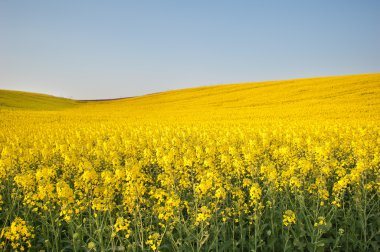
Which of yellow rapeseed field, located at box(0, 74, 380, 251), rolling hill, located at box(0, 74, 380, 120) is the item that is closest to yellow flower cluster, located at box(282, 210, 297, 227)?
yellow rapeseed field, located at box(0, 74, 380, 251)

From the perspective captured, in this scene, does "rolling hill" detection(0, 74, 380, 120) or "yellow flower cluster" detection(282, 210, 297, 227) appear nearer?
"yellow flower cluster" detection(282, 210, 297, 227)

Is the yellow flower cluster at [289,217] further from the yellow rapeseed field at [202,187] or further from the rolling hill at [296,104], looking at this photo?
the rolling hill at [296,104]

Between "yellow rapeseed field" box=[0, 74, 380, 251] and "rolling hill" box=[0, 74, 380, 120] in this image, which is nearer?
"yellow rapeseed field" box=[0, 74, 380, 251]

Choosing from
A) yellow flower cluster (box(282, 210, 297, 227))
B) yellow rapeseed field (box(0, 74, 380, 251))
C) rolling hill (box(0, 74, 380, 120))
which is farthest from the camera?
rolling hill (box(0, 74, 380, 120))

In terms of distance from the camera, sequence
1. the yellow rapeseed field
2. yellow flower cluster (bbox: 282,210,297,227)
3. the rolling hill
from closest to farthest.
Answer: yellow flower cluster (bbox: 282,210,297,227) < the yellow rapeseed field < the rolling hill

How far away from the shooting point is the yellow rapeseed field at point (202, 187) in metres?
4.32

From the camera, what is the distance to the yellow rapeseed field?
432 cm

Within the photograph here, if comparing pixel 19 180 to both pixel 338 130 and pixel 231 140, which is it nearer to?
pixel 231 140

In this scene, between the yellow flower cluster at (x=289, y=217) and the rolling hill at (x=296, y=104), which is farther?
the rolling hill at (x=296, y=104)

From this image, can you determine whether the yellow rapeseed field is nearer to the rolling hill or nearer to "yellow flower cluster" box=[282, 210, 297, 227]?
"yellow flower cluster" box=[282, 210, 297, 227]

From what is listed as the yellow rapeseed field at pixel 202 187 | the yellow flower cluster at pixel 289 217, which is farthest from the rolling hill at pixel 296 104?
the yellow flower cluster at pixel 289 217

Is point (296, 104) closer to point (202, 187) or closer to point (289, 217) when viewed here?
point (289, 217)

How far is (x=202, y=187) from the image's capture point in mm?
4020

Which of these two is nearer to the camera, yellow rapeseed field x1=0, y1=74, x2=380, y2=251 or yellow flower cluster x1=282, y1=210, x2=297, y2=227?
yellow flower cluster x1=282, y1=210, x2=297, y2=227
